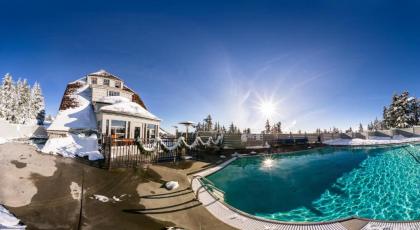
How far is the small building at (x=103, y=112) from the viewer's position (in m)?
15.3

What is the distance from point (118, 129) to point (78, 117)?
489 centimetres

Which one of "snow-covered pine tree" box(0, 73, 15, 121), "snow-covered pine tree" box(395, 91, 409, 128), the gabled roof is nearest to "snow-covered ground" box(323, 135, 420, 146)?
"snow-covered pine tree" box(395, 91, 409, 128)

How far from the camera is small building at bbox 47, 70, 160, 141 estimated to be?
15.3 metres

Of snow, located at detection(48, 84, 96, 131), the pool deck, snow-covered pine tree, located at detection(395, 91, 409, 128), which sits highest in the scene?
snow-covered pine tree, located at detection(395, 91, 409, 128)

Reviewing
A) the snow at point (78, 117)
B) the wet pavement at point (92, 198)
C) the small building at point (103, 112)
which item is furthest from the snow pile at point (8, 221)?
the snow at point (78, 117)

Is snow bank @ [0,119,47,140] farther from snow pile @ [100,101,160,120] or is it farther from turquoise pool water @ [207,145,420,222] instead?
turquoise pool water @ [207,145,420,222]

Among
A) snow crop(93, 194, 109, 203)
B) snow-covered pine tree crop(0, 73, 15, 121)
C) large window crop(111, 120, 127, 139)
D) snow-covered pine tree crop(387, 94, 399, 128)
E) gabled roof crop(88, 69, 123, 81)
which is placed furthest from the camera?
snow-covered pine tree crop(387, 94, 399, 128)

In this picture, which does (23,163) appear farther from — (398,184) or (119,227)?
(398,184)

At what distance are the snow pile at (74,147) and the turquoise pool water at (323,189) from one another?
741cm

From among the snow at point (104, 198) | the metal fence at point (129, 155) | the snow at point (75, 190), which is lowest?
the snow at point (104, 198)

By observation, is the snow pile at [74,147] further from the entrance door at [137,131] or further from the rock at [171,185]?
the rock at [171,185]

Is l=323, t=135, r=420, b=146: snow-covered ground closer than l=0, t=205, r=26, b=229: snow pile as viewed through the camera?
No

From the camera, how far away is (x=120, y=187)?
23.6 feet

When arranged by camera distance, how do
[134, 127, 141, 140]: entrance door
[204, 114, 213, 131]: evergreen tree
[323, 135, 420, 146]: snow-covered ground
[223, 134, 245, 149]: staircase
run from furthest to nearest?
[204, 114, 213, 131]: evergreen tree → [323, 135, 420, 146]: snow-covered ground → [223, 134, 245, 149]: staircase → [134, 127, 141, 140]: entrance door
